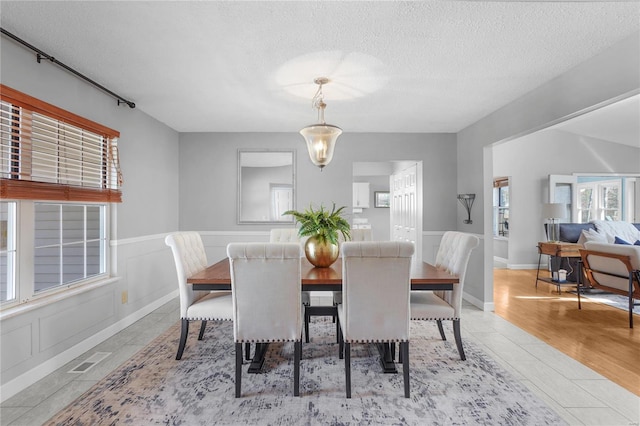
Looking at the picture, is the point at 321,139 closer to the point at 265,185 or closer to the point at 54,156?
the point at 54,156

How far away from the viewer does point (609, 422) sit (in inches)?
74.9

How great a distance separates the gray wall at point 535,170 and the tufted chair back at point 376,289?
229 inches

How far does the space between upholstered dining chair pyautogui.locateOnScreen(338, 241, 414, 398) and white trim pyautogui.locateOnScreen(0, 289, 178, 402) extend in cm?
218

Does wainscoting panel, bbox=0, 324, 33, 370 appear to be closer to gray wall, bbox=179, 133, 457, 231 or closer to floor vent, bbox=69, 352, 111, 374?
floor vent, bbox=69, 352, 111, 374

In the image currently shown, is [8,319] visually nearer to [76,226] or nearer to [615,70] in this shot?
[76,226]

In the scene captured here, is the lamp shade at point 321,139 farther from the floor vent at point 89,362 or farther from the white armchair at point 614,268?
the white armchair at point 614,268

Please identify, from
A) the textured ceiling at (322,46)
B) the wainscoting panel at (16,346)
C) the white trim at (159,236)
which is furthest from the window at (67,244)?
the textured ceiling at (322,46)

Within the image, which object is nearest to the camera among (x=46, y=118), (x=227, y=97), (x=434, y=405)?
(x=434, y=405)

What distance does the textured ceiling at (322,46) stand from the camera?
1.97m

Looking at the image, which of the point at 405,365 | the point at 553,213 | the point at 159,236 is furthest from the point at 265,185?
the point at 553,213

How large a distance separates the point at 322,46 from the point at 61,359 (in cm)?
308

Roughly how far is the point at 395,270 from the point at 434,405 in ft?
2.84

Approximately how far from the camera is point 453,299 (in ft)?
8.66

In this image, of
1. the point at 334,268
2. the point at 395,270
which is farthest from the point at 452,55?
the point at 334,268
